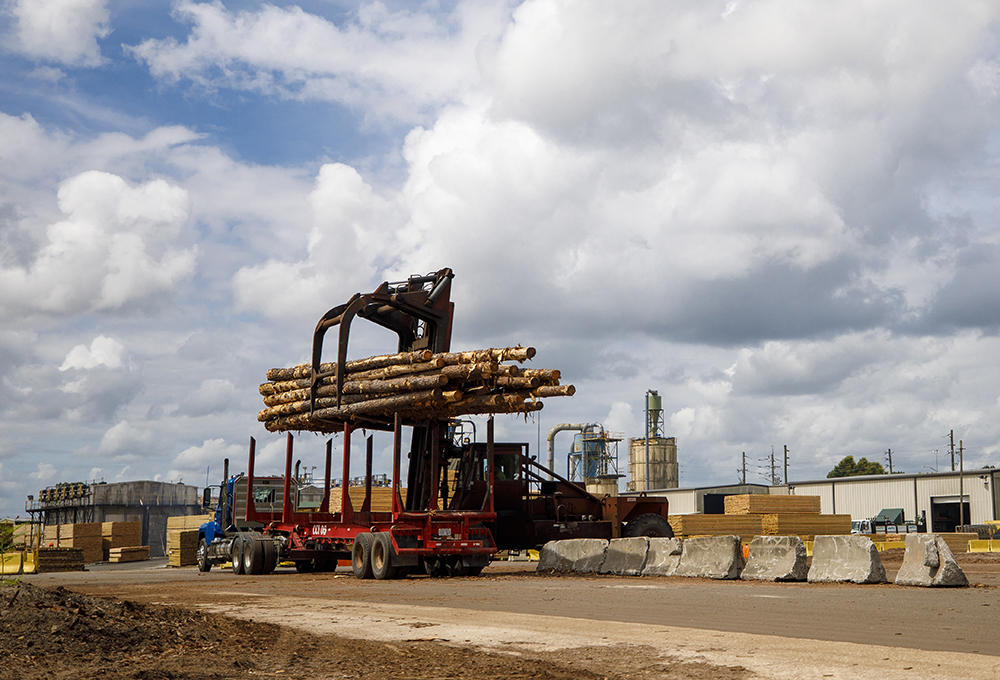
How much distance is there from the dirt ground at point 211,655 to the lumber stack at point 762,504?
31.9 metres

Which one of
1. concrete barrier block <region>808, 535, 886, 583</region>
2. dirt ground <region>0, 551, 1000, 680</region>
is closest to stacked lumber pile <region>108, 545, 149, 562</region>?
concrete barrier block <region>808, 535, 886, 583</region>

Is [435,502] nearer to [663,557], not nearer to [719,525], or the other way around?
[663,557]

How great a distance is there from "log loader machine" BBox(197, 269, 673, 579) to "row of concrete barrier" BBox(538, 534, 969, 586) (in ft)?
5.17

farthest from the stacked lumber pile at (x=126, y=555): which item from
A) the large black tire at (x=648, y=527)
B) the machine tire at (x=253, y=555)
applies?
the large black tire at (x=648, y=527)

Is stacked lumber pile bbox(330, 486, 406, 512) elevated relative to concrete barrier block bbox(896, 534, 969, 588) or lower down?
elevated

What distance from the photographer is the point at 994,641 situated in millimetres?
9094

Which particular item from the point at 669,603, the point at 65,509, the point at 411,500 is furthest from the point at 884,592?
the point at 65,509

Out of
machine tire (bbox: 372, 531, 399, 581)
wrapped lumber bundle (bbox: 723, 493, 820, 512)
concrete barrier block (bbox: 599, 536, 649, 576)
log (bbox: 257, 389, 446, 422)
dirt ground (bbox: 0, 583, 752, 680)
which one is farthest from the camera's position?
wrapped lumber bundle (bbox: 723, 493, 820, 512)

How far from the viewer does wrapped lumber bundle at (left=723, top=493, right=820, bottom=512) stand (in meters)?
39.4

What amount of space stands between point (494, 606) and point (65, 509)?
7907 cm

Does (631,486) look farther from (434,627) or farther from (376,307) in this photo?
(434,627)

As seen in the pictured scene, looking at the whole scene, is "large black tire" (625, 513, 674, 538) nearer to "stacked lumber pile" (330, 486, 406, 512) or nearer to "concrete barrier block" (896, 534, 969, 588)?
"concrete barrier block" (896, 534, 969, 588)

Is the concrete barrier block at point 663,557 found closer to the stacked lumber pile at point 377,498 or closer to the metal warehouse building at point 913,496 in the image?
the stacked lumber pile at point 377,498

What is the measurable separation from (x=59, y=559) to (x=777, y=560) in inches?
1207
